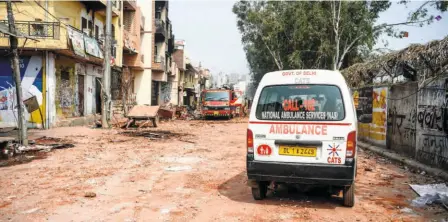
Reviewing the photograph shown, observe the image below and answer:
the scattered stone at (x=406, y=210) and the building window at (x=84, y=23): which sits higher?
the building window at (x=84, y=23)

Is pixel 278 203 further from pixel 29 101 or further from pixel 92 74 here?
pixel 92 74

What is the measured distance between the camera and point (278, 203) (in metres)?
5.66

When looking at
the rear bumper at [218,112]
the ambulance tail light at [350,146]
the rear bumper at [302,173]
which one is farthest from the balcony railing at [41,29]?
the ambulance tail light at [350,146]

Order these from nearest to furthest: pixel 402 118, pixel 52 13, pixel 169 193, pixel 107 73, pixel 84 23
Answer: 1. pixel 169 193
2. pixel 402 118
3. pixel 107 73
4. pixel 52 13
5. pixel 84 23

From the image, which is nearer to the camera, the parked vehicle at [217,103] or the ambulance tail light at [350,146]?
the ambulance tail light at [350,146]

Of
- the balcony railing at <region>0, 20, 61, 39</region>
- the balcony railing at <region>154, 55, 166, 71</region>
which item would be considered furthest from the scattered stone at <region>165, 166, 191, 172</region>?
the balcony railing at <region>154, 55, 166, 71</region>

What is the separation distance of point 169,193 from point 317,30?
27.2 m

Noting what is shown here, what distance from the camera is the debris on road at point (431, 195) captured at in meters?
5.67

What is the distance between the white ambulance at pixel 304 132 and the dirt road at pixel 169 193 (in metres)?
0.44

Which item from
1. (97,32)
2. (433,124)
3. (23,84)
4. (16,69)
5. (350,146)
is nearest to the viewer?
(350,146)

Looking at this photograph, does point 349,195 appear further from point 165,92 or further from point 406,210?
A: point 165,92

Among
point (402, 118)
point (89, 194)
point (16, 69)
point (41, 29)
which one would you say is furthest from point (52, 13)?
point (402, 118)

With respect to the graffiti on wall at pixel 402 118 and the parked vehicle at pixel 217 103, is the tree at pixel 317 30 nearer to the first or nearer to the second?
the parked vehicle at pixel 217 103

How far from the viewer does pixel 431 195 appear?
19.2 feet
